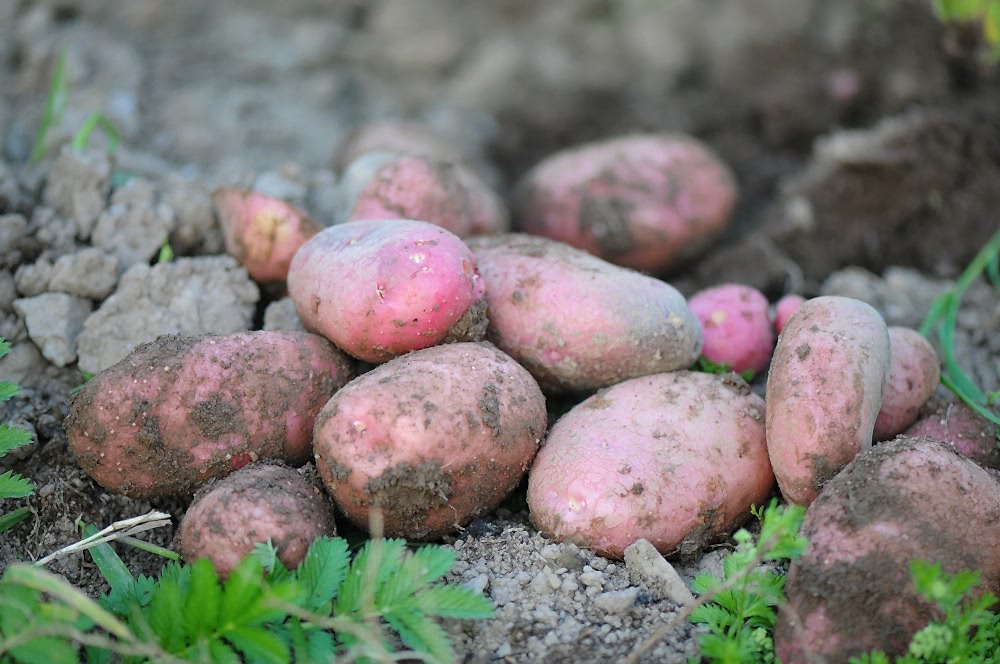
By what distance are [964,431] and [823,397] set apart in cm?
42

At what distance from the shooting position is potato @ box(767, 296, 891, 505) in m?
1.62

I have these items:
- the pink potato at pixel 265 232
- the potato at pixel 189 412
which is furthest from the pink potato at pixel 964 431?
the pink potato at pixel 265 232

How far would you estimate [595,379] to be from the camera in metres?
1.93

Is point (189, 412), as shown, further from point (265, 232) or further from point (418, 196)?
point (418, 196)

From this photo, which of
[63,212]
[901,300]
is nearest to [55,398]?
[63,212]

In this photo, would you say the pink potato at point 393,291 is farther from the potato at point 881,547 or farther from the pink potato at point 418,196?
the potato at point 881,547

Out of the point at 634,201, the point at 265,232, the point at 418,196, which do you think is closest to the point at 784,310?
the point at 634,201

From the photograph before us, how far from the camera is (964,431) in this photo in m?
1.82

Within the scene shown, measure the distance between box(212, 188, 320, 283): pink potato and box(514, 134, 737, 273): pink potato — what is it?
849 mm

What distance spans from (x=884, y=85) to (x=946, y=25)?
0.30 meters

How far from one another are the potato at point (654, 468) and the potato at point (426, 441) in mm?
103

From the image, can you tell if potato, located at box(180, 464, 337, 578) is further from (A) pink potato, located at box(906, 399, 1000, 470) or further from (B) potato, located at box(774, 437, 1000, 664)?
(A) pink potato, located at box(906, 399, 1000, 470)

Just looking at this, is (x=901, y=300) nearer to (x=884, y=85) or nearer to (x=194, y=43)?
(x=884, y=85)

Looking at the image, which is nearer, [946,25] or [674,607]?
[674,607]
